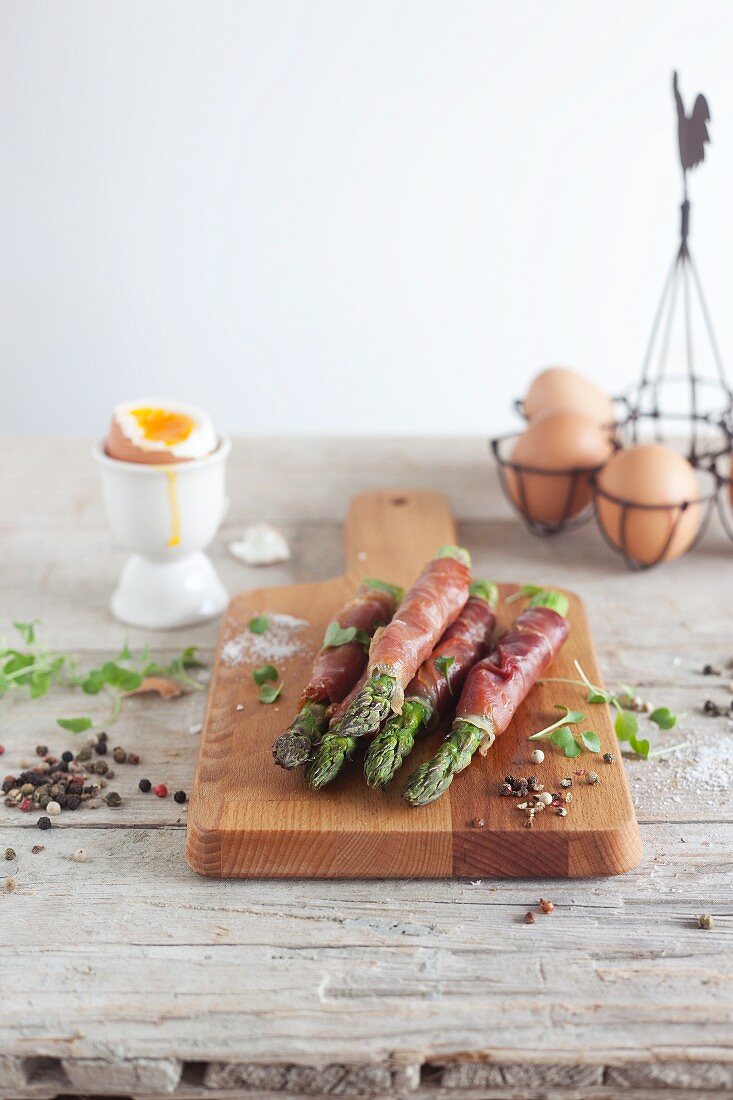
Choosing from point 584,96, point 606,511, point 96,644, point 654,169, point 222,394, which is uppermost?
point 584,96

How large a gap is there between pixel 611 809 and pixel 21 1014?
0.77 meters

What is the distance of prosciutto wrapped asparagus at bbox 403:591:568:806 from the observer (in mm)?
1482

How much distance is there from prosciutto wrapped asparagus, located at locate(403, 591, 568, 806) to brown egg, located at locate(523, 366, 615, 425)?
2.52 feet

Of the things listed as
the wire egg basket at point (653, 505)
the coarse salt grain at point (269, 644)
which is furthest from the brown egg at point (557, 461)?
the coarse salt grain at point (269, 644)

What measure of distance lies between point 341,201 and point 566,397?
2000 millimetres

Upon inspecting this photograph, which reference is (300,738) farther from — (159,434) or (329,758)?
(159,434)

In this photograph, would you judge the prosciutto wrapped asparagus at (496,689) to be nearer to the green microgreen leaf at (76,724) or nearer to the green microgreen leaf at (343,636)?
the green microgreen leaf at (343,636)

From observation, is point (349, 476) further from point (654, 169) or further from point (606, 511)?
point (654, 169)

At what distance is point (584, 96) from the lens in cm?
405

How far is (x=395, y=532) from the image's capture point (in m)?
2.38

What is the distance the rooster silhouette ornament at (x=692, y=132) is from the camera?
218cm

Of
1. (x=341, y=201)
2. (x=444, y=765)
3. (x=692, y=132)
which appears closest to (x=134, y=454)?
(x=444, y=765)

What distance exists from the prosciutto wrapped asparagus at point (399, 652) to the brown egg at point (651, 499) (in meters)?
0.50

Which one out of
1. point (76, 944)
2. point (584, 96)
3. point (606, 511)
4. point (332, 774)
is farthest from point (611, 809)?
point (584, 96)
